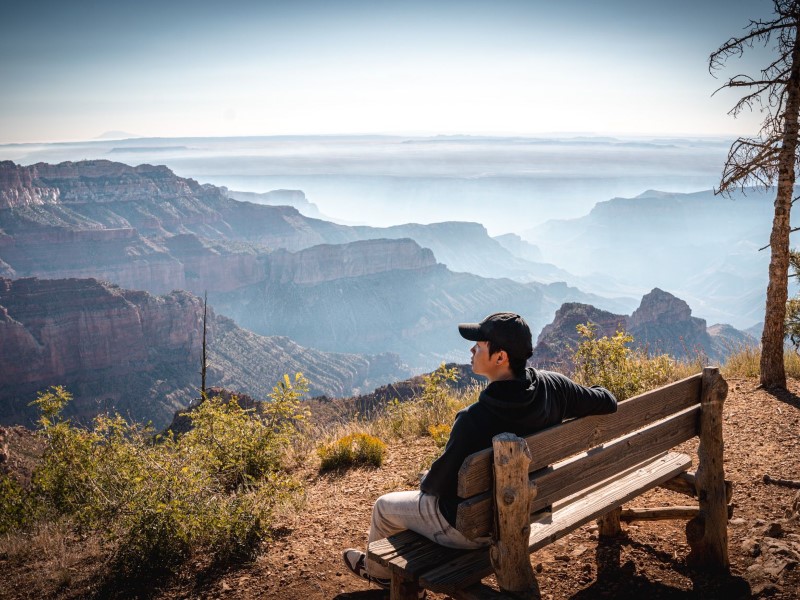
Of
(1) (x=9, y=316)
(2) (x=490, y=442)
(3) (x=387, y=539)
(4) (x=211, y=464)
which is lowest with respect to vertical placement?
(1) (x=9, y=316)

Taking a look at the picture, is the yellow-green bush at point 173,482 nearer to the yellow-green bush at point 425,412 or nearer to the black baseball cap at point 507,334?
the yellow-green bush at point 425,412

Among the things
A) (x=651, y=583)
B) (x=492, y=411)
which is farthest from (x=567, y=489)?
(x=651, y=583)

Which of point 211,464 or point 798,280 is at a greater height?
point 798,280

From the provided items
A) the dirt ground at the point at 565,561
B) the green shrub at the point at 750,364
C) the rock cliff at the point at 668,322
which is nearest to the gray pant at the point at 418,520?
the dirt ground at the point at 565,561

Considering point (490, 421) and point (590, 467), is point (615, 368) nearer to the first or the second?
point (590, 467)

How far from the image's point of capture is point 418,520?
128 inches

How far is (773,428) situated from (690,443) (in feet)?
3.15

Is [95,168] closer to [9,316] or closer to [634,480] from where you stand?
[9,316]

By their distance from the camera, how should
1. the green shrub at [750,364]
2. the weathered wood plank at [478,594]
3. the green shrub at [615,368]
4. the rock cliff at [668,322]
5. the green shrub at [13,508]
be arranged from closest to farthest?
the weathered wood plank at [478,594] < the green shrub at [13,508] < the green shrub at [615,368] < the green shrub at [750,364] < the rock cliff at [668,322]

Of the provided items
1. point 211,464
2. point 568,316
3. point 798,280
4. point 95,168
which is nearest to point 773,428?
point 798,280

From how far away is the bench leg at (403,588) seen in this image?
303 cm

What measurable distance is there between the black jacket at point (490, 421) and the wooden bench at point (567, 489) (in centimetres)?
13

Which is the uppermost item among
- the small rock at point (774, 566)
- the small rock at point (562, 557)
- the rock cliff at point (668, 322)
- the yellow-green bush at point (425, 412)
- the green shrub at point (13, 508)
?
the small rock at point (774, 566)

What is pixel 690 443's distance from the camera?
21.2 feet
